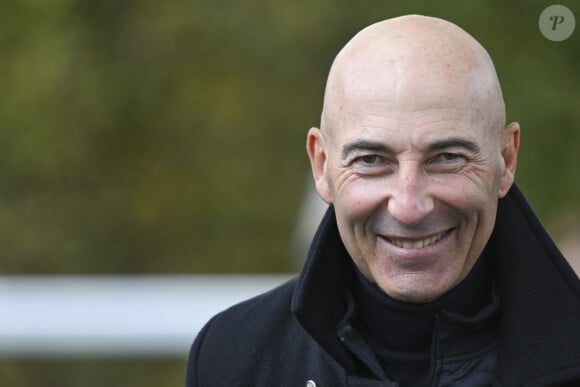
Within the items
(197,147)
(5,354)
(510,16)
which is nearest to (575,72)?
(510,16)

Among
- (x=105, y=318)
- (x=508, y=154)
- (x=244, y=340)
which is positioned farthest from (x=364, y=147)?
(x=105, y=318)

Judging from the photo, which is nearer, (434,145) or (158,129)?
(434,145)

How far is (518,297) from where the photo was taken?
3236 millimetres

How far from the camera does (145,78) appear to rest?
988cm

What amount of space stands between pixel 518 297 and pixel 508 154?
0.33m

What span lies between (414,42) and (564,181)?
5338 millimetres

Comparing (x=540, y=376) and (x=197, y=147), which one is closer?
(x=540, y=376)

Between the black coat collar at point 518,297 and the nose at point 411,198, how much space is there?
339 mm

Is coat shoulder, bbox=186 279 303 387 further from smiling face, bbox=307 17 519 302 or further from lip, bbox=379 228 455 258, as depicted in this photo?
lip, bbox=379 228 455 258

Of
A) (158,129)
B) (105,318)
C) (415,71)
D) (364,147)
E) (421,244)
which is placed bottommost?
(105,318)

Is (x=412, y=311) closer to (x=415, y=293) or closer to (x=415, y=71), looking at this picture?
(x=415, y=293)

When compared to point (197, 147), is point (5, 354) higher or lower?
lower

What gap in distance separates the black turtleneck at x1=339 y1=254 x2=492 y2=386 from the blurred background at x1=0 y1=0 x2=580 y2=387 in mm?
5957

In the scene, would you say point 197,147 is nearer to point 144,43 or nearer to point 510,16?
point 144,43
